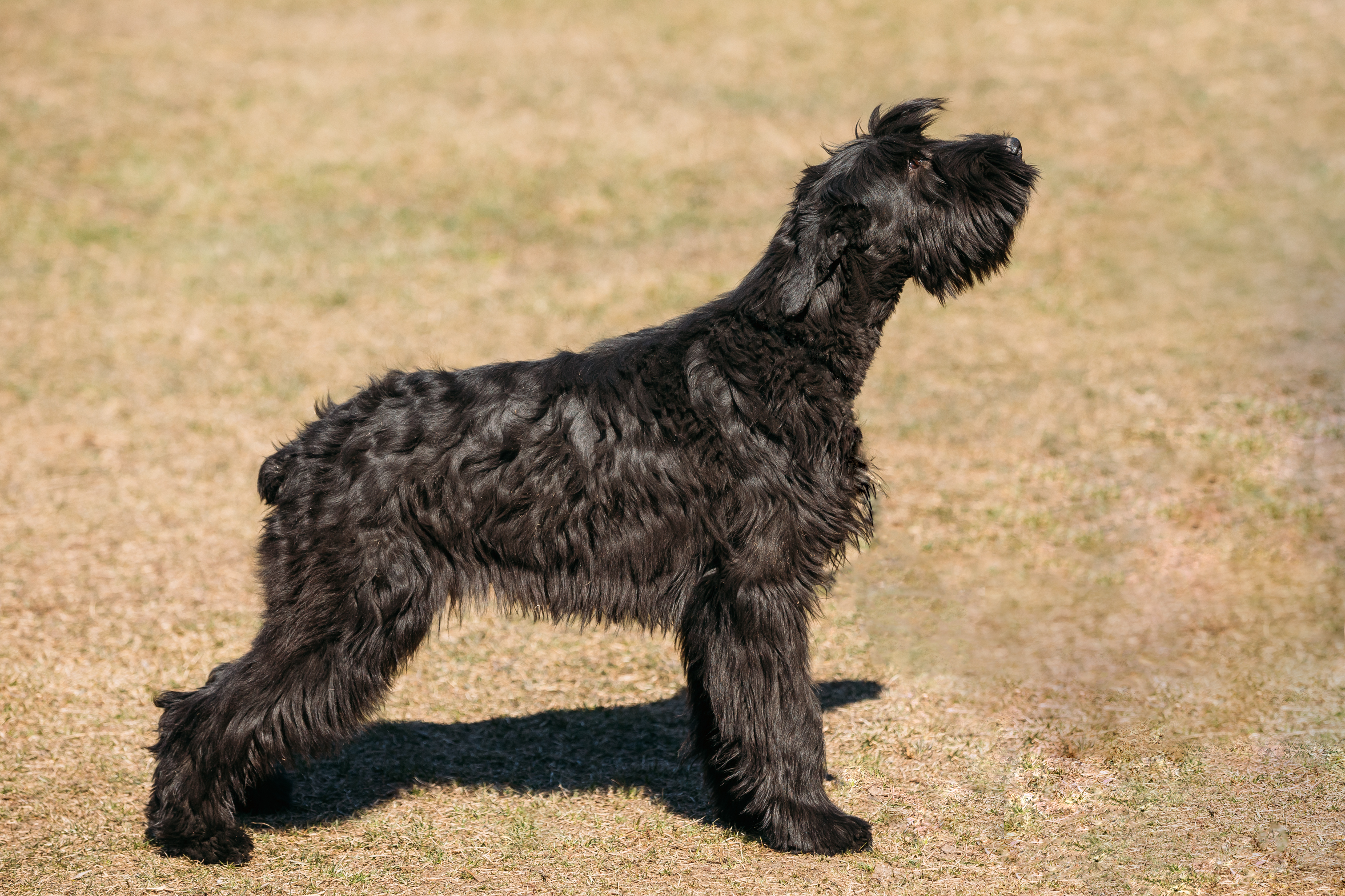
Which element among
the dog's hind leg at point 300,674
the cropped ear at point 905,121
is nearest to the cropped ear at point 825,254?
the cropped ear at point 905,121

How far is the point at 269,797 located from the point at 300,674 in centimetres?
94

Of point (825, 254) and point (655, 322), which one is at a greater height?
point (655, 322)

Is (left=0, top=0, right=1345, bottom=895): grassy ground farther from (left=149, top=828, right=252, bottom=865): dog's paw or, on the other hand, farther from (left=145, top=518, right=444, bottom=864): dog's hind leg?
(left=145, top=518, right=444, bottom=864): dog's hind leg

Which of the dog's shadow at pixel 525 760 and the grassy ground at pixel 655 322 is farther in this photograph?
the dog's shadow at pixel 525 760

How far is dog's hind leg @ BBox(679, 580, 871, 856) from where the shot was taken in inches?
199

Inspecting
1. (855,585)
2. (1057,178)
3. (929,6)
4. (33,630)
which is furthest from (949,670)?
(929,6)

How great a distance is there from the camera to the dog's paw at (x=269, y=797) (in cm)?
558

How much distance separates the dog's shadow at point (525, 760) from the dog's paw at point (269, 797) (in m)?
0.04

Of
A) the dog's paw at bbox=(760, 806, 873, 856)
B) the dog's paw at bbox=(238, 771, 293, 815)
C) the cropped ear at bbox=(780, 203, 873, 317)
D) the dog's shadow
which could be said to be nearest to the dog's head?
the cropped ear at bbox=(780, 203, 873, 317)

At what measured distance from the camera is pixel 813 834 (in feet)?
16.8

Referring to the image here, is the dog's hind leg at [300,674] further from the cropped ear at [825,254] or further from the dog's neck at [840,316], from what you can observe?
the cropped ear at [825,254]

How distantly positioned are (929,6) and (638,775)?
53.7 ft

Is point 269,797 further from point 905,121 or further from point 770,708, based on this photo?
point 905,121

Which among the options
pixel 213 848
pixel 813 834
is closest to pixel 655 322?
pixel 813 834
